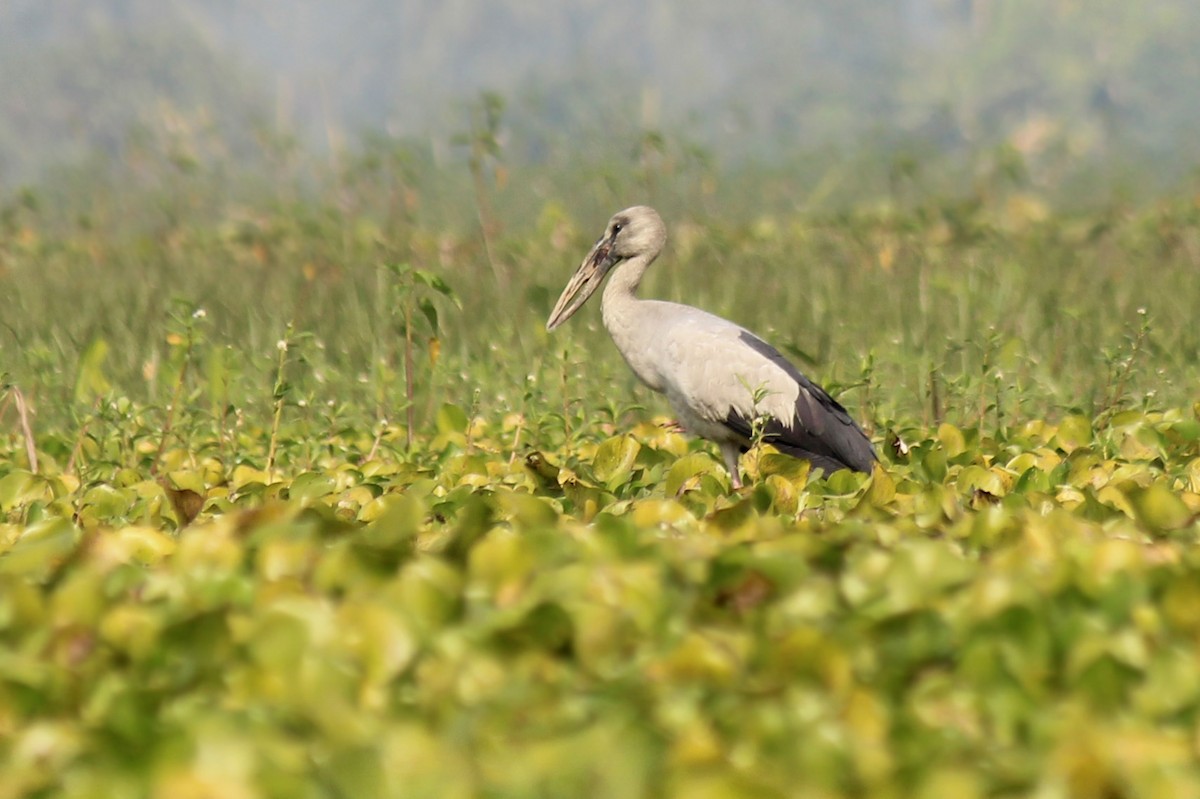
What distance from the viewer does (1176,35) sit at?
39938 mm

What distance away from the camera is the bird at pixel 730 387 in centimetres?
498

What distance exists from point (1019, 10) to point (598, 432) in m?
41.3

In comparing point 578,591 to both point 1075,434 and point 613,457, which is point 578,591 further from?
point 1075,434

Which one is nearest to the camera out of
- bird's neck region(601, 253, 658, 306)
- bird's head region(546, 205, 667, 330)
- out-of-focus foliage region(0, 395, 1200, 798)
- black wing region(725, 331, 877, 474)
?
out-of-focus foliage region(0, 395, 1200, 798)

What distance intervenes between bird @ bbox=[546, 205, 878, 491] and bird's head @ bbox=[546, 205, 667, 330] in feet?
1.45

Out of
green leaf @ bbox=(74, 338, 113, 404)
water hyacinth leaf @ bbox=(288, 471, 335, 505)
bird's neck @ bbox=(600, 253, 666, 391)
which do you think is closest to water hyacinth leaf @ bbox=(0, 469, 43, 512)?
water hyacinth leaf @ bbox=(288, 471, 335, 505)

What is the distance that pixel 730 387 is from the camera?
16.7ft

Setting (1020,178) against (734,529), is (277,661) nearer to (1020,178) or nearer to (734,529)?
(734,529)

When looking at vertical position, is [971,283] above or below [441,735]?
below

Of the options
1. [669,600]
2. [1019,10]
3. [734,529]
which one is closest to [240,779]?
[669,600]

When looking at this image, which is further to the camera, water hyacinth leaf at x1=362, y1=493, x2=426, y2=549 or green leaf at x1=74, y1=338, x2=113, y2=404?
green leaf at x1=74, y1=338, x2=113, y2=404

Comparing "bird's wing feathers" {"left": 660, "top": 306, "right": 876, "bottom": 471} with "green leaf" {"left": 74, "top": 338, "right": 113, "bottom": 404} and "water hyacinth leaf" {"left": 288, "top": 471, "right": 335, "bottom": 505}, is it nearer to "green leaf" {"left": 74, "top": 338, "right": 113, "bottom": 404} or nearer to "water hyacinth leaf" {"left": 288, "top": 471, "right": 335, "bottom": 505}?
"water hyacinth leaf" {"left": 288, "top": 471, "right": 335, "bottom": 505}

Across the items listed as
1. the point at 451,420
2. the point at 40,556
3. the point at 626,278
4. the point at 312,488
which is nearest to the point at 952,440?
the point at 451,420

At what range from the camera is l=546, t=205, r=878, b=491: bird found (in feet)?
16.3
